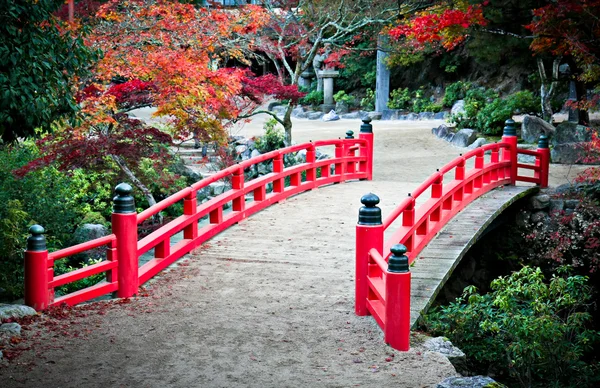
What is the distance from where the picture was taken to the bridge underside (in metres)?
8.38

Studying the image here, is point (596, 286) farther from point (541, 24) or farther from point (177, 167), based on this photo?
point (177, 167)

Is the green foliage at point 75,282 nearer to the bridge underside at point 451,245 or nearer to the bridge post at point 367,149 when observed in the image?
the bridge underside at point 451,245

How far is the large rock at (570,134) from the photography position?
18188mm

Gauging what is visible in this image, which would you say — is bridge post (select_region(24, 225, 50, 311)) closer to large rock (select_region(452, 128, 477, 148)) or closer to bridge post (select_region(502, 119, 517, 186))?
bridge post (select_region(502, 119, 517, 186))

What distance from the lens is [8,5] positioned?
6.59 meters

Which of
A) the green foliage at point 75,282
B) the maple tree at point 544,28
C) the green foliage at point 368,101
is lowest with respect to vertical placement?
the green foliage at point 75,282

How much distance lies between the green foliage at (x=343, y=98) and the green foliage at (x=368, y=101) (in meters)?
0.45

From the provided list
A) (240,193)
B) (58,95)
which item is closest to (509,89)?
(240,193)

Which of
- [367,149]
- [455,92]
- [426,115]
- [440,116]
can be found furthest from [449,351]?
[455,92]

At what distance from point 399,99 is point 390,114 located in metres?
0.92

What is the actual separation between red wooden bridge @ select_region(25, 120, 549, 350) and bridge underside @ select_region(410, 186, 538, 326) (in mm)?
13

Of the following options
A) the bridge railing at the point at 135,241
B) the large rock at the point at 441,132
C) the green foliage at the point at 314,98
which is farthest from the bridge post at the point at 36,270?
the green foliage at the point at 314,98

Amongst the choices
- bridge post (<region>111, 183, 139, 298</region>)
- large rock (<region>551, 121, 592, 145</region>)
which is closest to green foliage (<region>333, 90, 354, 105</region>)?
large rock (<region>551, 121, 592, 145</region>)

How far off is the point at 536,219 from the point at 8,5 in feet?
33.1
